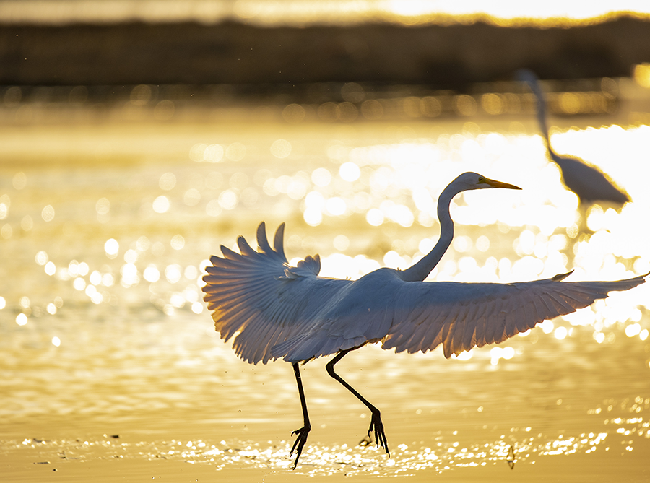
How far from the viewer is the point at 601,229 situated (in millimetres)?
14781

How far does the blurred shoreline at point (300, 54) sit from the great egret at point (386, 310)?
47.2m

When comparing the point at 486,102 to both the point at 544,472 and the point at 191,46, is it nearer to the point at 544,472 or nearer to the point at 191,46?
the point at 191,46

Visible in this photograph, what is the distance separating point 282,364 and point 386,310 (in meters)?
2.74

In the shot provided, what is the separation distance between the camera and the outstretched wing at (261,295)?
6.93 meters

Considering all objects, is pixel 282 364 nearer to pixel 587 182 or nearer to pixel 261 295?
pixel 261 295

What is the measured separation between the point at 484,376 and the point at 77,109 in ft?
107

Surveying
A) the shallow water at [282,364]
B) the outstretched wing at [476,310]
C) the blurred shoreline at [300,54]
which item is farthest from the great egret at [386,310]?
the blurred shoreline at [300,54]

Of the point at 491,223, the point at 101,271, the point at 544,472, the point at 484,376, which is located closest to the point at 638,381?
the point at 484,376

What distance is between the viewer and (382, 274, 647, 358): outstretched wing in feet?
18.9

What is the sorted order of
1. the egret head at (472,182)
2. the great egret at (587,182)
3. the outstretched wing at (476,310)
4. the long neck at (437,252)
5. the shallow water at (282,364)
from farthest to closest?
1. the great egret at (587,182)
2. the egret head at (472,182)
3. the long neck at (437,252)
4. the shallow water at (282,364)
5. the outstretched wing at (476,310)

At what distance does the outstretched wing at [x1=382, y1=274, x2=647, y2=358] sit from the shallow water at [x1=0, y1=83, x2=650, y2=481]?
77 centimetres

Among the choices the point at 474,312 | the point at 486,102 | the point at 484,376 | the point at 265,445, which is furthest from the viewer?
the point at 486,102

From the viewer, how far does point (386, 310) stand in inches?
240

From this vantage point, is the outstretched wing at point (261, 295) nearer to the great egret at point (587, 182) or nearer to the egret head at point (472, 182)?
the egret head at point (472, 182)
